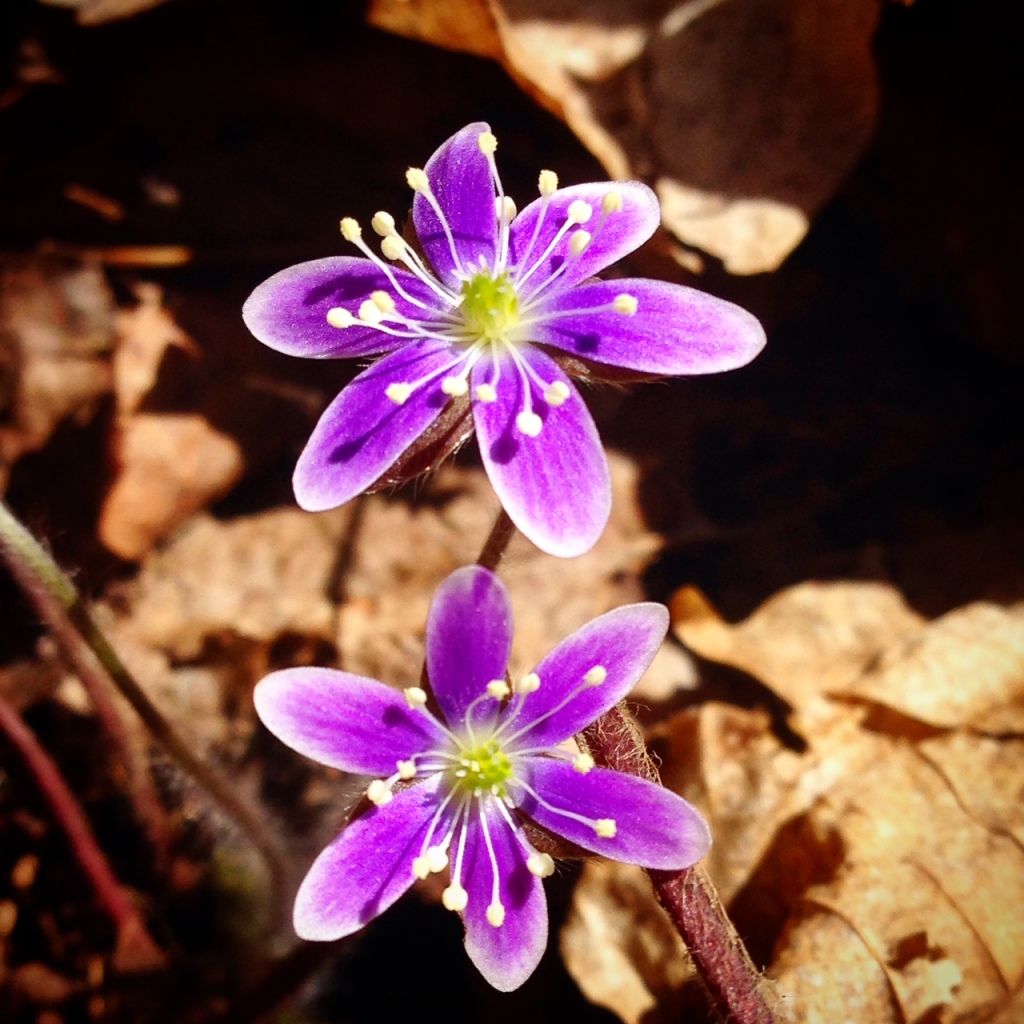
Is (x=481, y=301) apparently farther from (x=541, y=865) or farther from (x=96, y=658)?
(x=96, y=658)

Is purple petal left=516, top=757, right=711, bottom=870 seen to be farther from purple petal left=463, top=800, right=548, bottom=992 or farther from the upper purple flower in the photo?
the upper purple flower

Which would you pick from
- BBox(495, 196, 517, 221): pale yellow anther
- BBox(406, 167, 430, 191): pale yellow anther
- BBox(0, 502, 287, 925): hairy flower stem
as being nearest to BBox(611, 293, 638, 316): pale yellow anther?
BBox(495, 196, 517, 221): pale yellow anther

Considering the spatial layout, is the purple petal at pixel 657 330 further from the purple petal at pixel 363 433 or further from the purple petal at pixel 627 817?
the purple petal at pixel 627 817

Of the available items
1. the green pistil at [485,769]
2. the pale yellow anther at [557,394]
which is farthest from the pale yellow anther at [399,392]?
the green pistil at [485,769]

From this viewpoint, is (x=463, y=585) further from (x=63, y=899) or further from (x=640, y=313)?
(x=63, y=899)

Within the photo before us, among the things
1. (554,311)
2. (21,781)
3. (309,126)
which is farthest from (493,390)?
(21,781)

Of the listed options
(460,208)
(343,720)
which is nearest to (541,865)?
(343,720)
